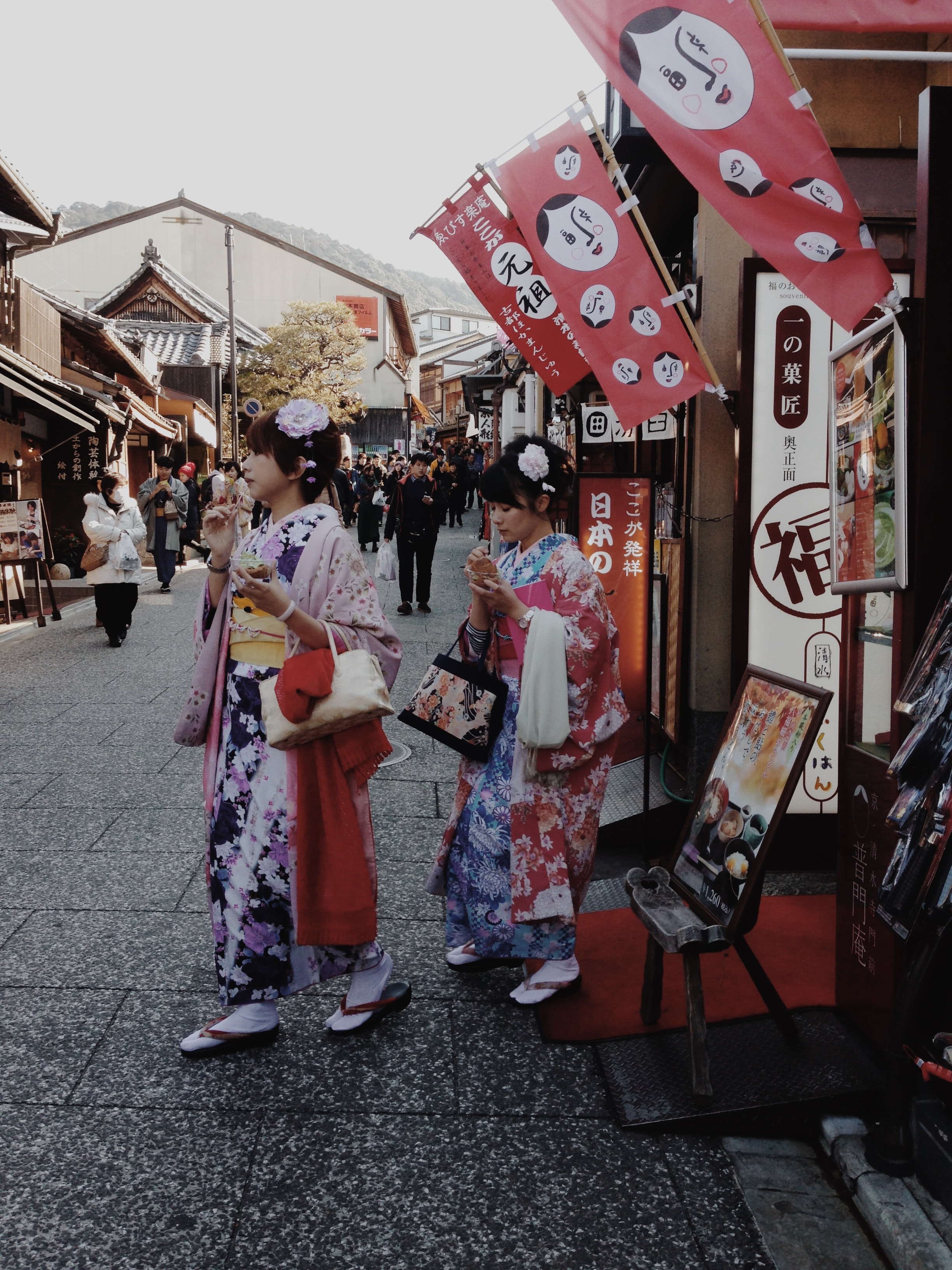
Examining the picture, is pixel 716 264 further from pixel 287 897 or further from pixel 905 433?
pixel 287 897

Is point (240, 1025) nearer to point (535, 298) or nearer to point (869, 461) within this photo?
point (869, 461)

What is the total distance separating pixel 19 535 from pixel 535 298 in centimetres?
1037

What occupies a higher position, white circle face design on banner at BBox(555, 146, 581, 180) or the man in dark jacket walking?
white circle face design on banner at BBox(555, 146, 581, 180)

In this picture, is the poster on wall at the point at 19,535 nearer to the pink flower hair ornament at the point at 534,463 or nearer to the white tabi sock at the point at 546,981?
the pink flower hair ornament at the point at 534,463

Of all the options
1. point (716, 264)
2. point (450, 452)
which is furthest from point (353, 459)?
point (716, 264)

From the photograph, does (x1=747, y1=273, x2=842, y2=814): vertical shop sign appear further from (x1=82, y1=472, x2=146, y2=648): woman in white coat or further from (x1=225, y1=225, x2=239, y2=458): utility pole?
(x1=225, y1=225, x2=239, y2=458): utility pole

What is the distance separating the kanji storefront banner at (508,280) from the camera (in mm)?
5688

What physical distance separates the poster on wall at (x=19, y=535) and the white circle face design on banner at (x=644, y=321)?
36.1 feet

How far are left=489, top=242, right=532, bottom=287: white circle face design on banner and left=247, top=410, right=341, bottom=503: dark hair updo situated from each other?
2583 mm

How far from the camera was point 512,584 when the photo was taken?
4094mm

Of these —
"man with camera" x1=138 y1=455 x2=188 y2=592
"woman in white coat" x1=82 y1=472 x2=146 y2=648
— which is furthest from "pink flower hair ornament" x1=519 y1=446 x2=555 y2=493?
"man with camera" x1=138 y1=455 x2=188 y2=592

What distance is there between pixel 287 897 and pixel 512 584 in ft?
4.83

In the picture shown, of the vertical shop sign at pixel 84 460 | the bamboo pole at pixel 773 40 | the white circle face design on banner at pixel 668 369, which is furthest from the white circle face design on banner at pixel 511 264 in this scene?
the vertical shop sign at pixel 84 460

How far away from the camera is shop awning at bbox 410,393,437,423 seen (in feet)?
213
